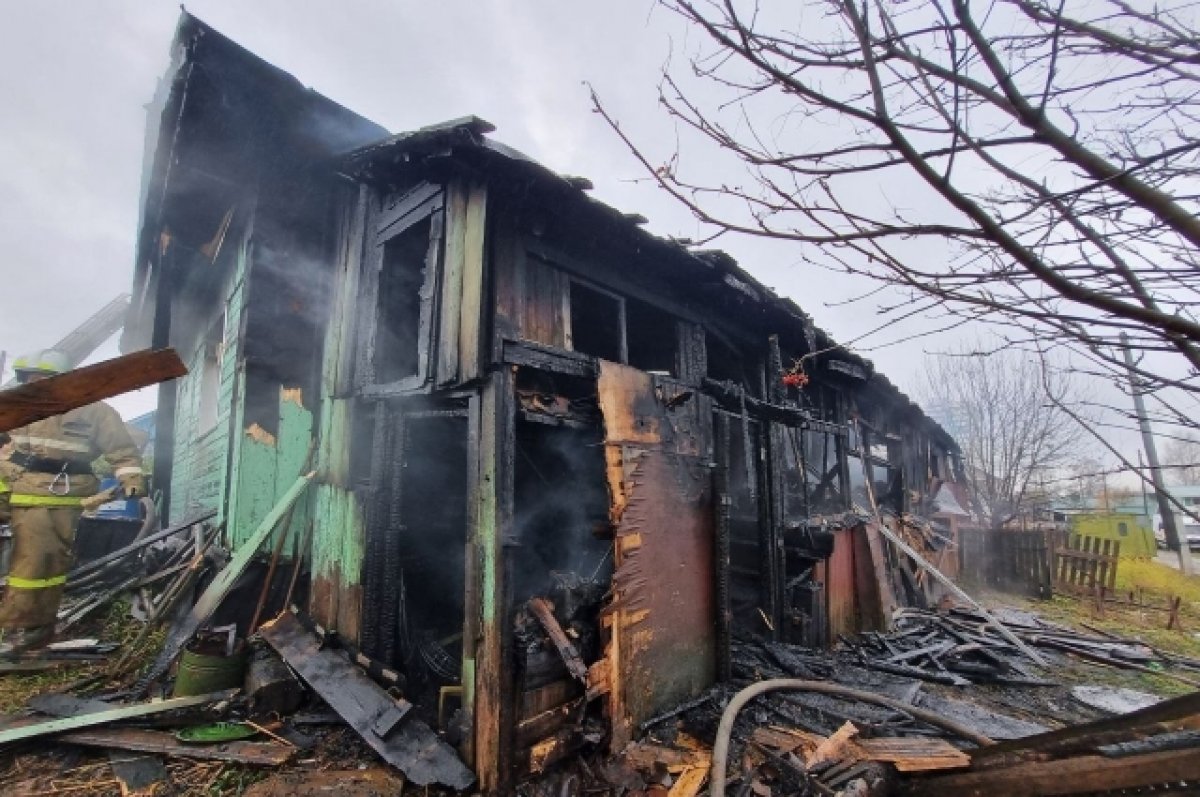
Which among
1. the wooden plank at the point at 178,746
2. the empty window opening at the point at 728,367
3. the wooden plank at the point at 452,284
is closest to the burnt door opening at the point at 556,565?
the wooden plank at the point at 452,284

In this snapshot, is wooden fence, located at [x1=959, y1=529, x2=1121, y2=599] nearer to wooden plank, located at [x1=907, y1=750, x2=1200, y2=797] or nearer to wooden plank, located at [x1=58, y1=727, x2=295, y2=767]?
wooden plank, located at [x1=907, y1=750, x2=1200, y2=797]

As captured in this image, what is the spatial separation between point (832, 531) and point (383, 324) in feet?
21.4

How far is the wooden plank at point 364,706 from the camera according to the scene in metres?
3.82

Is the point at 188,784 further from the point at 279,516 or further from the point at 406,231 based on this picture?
the point at 406,231

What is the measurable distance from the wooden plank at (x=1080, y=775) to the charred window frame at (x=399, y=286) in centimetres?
465

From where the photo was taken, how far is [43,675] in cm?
509

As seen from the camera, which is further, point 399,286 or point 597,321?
point 597,321

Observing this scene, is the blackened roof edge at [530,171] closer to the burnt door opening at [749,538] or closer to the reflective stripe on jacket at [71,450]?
the burnt door opening at [749,538]

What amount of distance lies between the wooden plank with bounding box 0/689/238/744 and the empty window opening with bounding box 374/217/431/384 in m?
3.12

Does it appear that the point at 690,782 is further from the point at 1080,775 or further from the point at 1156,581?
the point at 1156,581

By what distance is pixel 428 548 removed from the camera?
6.03 m

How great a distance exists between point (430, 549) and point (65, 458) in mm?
4127

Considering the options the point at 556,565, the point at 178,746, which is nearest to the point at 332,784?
the point at 178,746

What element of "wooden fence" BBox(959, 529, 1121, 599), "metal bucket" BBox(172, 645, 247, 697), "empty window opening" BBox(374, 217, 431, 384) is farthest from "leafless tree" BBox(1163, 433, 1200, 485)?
"metal bucket" BBox(172, 645, 247, 697)
